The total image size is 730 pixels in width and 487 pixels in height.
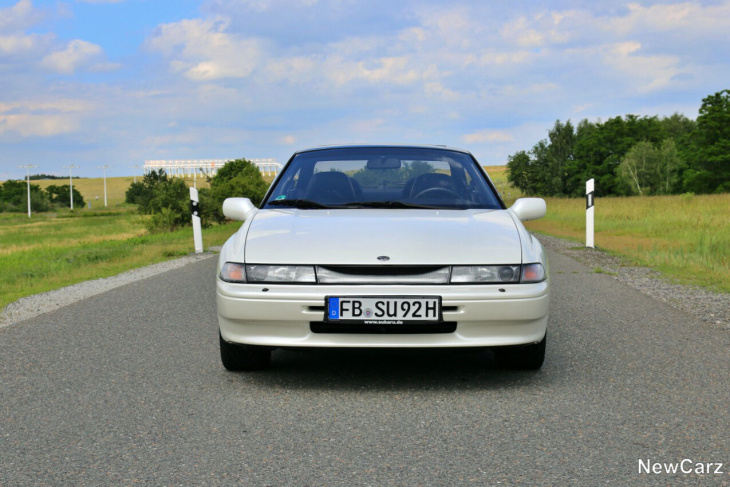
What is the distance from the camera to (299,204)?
209 inches

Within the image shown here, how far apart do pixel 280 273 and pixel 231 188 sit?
67.6 metres

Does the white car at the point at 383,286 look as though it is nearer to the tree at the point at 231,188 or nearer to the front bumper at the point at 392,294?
the front bumper at the point at 392,294

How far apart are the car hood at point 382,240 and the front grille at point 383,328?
1.13 ft

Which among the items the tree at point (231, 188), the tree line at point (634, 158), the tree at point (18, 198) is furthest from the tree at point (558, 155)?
the tree at point (18, 198)

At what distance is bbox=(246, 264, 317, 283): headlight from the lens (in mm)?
4199

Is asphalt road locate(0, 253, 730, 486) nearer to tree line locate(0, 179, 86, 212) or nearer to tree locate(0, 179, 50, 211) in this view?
tree locate(0, 179, 50, 211)

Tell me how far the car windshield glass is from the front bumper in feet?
3.75

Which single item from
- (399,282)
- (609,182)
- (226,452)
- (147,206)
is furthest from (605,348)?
(609,182)

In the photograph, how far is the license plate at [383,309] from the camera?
410 cm

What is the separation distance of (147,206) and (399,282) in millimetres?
34321

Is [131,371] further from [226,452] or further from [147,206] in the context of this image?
[147,206]

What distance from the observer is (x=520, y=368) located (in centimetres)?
478

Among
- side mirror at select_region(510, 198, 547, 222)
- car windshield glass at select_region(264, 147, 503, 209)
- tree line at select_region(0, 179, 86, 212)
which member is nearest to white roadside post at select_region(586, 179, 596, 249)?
car windshield glass at select_region(264, 147, 503, 209)

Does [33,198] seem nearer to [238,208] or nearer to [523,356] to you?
[238,208]
